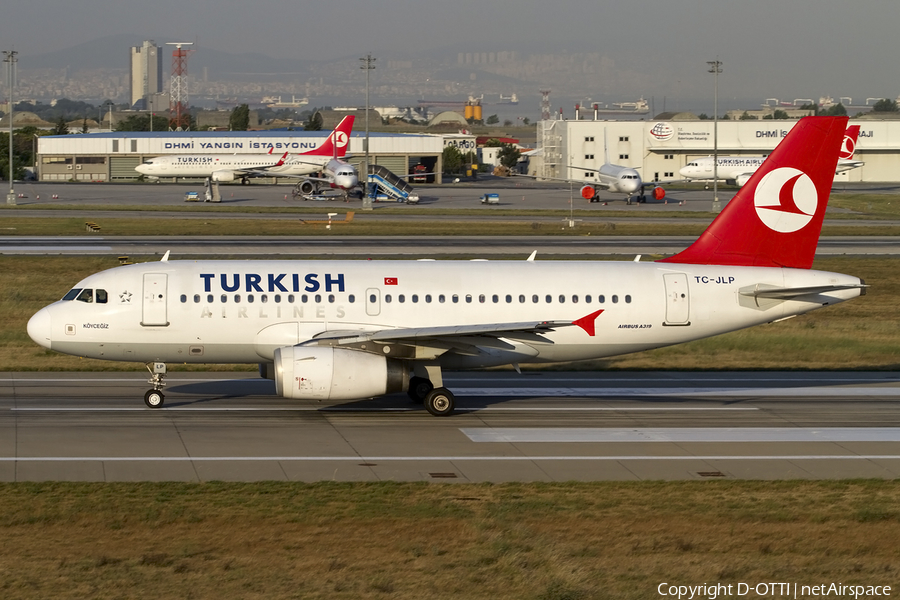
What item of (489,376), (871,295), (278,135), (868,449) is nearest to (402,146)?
(278,135)

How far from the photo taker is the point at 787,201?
100 ft

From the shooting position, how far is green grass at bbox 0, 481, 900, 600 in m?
15.2

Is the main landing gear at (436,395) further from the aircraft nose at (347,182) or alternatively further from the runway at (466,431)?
the aircraft nose at (347,182)

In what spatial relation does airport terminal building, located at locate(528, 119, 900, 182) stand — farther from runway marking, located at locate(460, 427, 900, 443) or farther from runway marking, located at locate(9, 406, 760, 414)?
runway marking, located at locate(460, 427, 900, 443)

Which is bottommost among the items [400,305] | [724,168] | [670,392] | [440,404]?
[670,392]

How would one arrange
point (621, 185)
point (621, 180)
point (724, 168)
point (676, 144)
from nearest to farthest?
point (621, 185)
point (621, 180)
point (724, 168)
point (676, 144)

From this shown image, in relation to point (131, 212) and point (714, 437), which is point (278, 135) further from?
point (714, 437)

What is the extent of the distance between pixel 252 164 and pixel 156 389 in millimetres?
111221

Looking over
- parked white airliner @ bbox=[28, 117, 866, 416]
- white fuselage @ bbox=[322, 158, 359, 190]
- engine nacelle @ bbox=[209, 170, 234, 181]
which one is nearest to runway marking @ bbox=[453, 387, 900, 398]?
parked white airliner @ bbox=[28, 117, 866, 416]

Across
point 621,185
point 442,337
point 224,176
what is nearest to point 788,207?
point 442,337

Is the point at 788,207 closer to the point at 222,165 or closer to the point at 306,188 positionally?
the point at 306,188

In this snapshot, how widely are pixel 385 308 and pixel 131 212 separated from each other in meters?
70.3

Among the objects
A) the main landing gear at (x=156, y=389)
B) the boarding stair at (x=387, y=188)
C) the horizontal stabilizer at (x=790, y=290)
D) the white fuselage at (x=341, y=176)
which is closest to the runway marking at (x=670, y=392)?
the main landing gear at (x=156, y=389)

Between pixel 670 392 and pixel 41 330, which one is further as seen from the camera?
pixel 670 392
